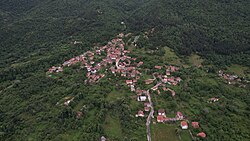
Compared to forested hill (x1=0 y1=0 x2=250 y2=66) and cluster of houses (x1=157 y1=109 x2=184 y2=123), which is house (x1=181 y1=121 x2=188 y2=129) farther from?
forested hill (x1=0 y1=0 x2=250 y2=66)

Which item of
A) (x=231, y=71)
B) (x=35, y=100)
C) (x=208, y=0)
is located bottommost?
(x=231, y=71)

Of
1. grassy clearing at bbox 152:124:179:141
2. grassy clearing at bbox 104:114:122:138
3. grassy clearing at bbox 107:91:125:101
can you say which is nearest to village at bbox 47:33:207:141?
grassy clearing at bbox 152:124:179:141

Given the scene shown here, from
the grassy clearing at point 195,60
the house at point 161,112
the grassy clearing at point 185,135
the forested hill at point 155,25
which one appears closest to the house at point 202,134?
the grassy clearing at point 185,135

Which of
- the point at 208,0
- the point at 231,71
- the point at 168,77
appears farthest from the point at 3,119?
the point at 208,0

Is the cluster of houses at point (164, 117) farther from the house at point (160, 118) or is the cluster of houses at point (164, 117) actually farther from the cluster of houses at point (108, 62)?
the cluster of houses at point (108, 62)

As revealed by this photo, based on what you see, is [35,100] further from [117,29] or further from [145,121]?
[117,29]

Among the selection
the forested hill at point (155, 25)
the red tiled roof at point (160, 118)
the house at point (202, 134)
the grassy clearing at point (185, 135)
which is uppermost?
the forested hill at point (155, 25)
